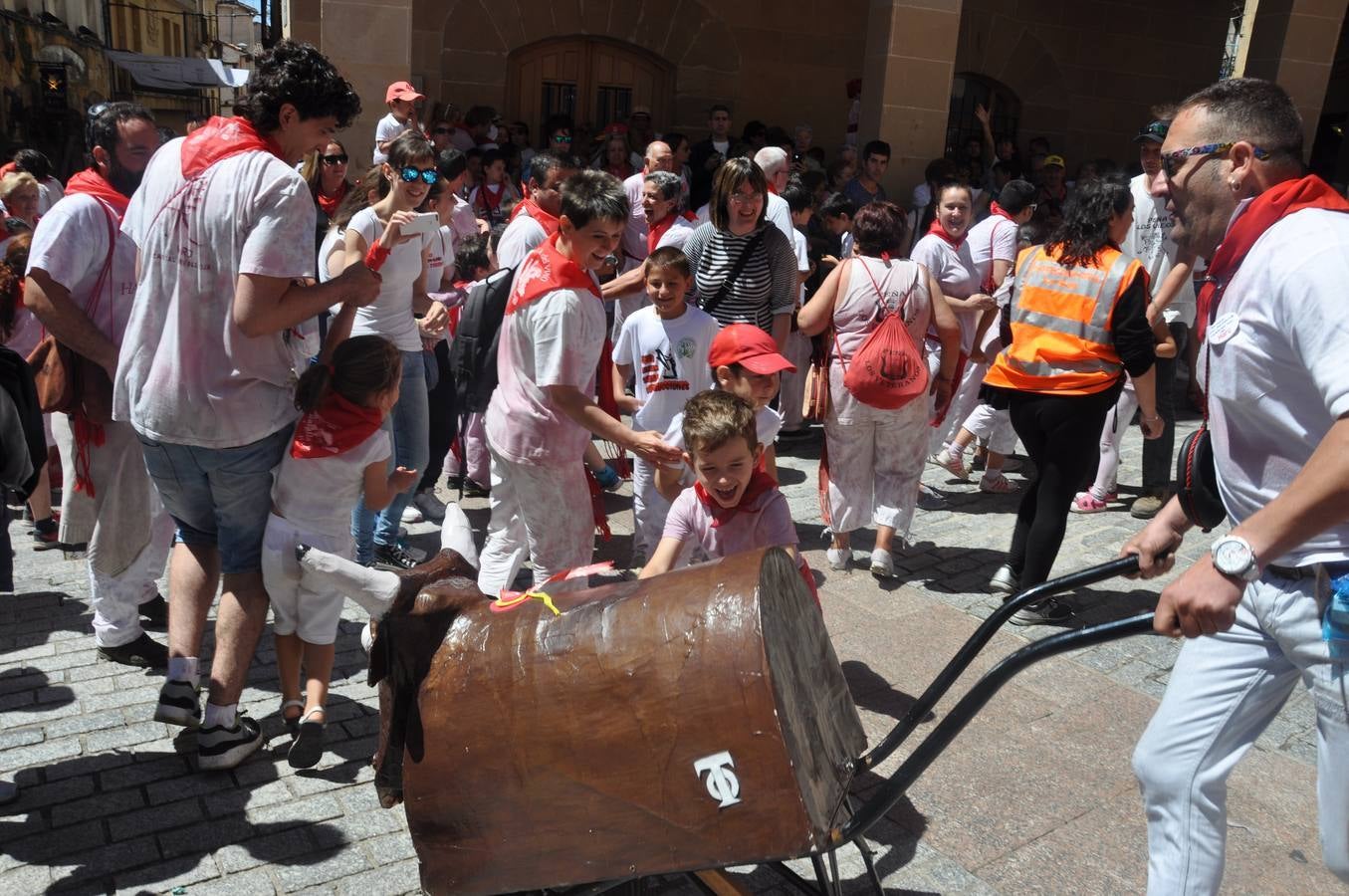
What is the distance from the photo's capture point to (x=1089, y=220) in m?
5.15

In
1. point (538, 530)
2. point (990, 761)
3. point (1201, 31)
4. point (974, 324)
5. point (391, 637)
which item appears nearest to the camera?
point (391, 637)

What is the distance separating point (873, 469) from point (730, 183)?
5.25ft

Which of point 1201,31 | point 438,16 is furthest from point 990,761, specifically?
point 1201,31

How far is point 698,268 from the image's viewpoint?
582cm

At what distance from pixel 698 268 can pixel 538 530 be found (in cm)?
204

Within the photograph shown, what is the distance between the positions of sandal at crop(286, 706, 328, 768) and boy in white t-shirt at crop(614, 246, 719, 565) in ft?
5.45

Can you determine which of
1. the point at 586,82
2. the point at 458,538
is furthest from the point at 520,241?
the point at 586,82

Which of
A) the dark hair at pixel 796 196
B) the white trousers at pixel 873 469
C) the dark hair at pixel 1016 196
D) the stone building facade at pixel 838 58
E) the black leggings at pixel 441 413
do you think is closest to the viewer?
the white trousers at pixel 873 469

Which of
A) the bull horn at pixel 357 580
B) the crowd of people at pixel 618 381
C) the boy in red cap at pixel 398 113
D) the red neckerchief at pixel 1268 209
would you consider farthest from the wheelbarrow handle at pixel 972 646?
the boy in red cap at pixel 398 113

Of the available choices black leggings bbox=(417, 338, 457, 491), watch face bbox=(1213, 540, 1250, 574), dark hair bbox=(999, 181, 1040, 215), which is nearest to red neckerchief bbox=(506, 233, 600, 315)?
black leggings bbox=(417, 338, 457, 491)

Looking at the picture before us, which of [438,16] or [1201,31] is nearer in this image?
[438,16]

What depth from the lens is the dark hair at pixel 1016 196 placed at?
739 cm

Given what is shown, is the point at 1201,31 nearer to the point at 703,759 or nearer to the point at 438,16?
the point at 438,16

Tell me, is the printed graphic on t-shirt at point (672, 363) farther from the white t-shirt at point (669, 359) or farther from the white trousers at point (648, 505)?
the white trousers at point (648, 505)
